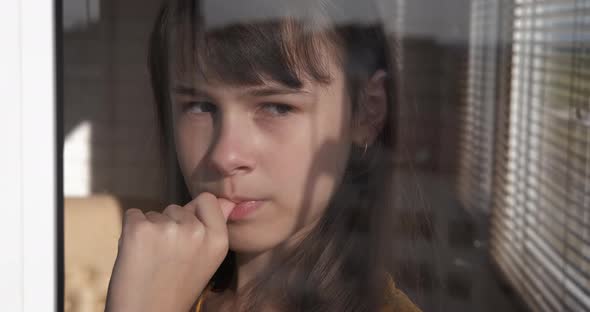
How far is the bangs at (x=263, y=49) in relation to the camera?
695 mm

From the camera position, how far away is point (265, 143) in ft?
2.32

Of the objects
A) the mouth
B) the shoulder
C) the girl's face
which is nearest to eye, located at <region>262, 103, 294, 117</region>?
the girl's face

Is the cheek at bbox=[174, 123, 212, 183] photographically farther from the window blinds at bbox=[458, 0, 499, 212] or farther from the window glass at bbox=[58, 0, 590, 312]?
the window blinds at bbox=[458, 0, 499, 212]

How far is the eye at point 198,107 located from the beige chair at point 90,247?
0.13 metres

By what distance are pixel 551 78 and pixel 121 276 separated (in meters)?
0.52

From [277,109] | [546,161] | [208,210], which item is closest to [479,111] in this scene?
[546,161]

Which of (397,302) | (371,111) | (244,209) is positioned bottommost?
(397,302)

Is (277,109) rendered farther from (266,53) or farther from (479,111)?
(479,111)

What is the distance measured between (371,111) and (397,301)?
0.22 m

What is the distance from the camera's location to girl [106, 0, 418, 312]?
0.70 m

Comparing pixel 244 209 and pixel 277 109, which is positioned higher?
pixel 277 109

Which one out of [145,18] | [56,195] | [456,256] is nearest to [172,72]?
[145,18]
